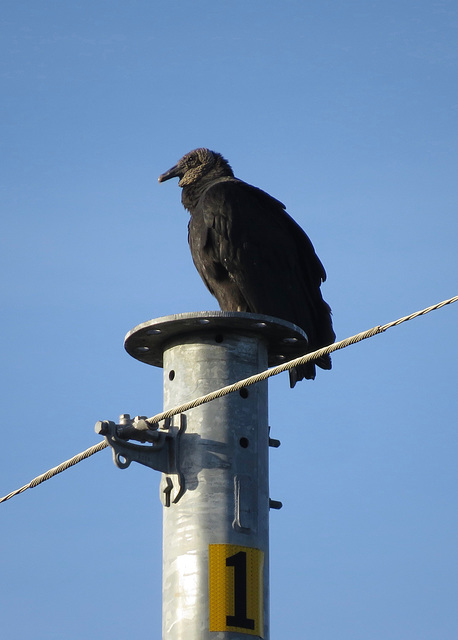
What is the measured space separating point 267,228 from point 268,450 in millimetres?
2371

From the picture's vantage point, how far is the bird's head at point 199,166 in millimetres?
7547

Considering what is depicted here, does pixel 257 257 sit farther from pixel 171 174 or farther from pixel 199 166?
pixel 171 174

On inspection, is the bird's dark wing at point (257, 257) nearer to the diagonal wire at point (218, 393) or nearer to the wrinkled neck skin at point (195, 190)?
the wrinkled neck skin at point (195, 190)

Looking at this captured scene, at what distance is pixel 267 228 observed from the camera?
6746 millimetres

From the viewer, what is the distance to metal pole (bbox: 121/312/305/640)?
424 centimetres

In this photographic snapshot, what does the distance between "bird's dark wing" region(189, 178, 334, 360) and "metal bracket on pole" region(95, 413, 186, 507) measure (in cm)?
206

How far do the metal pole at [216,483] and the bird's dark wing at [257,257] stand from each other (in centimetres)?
171

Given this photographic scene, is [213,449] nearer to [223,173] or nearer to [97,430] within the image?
[97,430]

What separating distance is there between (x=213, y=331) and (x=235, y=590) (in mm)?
1034

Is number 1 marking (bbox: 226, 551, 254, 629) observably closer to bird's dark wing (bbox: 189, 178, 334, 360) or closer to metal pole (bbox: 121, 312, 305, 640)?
metal pole (bbox: 121, 312, 305, 640)

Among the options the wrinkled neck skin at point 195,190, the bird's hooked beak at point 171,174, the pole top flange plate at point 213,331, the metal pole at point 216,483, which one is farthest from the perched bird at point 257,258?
the metal pole at point 216,483

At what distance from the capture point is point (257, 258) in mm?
6613

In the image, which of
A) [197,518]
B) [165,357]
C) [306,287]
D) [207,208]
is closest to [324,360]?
[306,287]

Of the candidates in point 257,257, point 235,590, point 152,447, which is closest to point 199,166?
point 257,257
